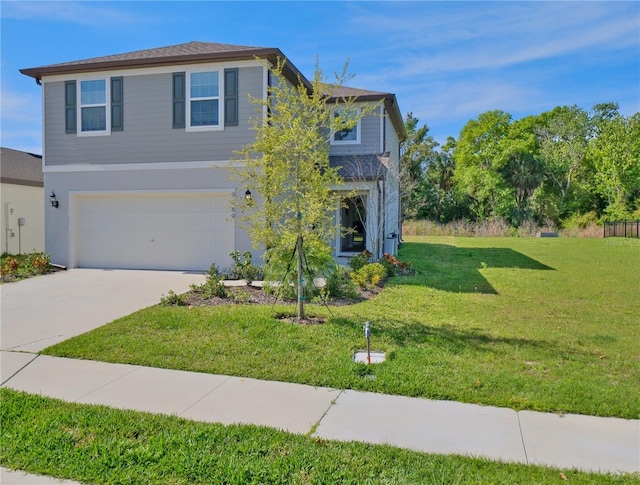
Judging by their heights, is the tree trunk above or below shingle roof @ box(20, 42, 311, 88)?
below

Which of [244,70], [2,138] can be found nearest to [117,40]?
[244,70]

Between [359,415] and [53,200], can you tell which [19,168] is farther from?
[359,415]

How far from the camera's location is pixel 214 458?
10.6 ft

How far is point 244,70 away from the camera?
38.4 feet

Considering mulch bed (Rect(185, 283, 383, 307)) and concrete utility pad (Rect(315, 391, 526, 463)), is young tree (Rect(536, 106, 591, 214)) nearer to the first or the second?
mulch bed (Rect(185, 283, 383, 307))

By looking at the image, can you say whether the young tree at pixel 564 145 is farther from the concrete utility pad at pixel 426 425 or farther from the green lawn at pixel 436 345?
the concrete utility pad at pixel 426 425

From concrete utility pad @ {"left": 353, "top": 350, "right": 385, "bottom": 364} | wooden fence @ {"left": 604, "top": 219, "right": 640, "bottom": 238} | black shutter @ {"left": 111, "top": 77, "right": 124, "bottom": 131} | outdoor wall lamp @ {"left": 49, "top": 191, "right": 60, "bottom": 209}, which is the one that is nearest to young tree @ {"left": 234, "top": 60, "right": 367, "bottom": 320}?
concrete utility pad @ {"left": 353, "top": 350, "right": 385, "bottom": 364}

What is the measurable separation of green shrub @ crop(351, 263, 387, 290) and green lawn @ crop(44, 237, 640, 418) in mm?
471

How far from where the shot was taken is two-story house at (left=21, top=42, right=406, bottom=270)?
11930mm

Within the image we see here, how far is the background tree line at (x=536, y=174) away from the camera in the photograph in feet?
107

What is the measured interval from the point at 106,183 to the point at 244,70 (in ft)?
16.8

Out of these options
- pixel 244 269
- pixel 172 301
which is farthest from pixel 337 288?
pixel 172 301

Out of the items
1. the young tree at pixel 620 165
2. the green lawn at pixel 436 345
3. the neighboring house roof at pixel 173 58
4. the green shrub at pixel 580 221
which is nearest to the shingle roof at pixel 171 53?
the neighboring house roof at pixel 173 58

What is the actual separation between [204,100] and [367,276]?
6435 mm
